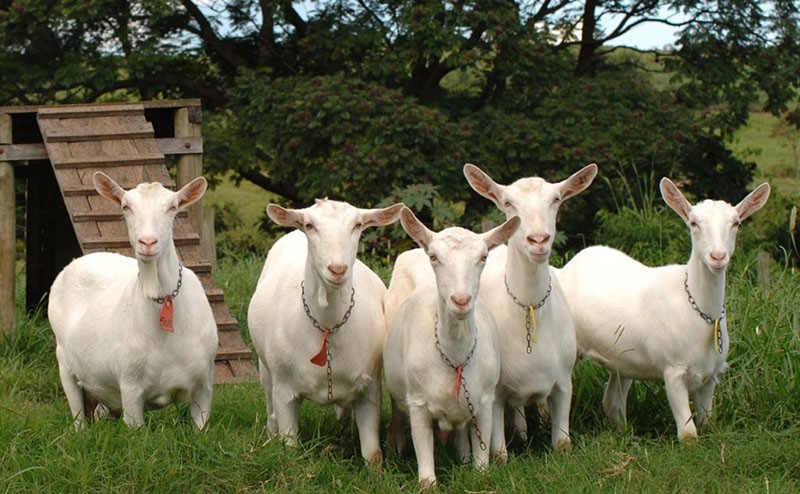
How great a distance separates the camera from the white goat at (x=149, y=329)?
6387 millimetres

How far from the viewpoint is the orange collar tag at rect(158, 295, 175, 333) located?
6488 millimetres

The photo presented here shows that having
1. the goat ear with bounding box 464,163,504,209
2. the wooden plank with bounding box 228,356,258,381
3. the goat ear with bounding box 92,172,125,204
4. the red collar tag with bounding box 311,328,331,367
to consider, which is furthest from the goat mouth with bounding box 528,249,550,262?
the wooden plank with bounding box 228,356,258,381

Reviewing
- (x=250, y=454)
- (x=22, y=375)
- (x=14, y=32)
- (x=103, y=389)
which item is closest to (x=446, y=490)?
(x=250, y=454)

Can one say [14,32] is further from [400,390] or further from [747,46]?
[400,390]

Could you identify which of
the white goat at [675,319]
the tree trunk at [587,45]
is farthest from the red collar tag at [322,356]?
the tree trunk at [587,45]

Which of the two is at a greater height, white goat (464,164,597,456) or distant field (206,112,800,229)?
white goat (464,164,597,456)

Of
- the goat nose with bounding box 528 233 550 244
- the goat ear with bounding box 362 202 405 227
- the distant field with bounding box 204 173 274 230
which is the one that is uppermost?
the goat ear with bounding box 362 202 405 227

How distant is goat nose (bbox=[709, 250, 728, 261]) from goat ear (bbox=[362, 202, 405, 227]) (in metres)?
1.69

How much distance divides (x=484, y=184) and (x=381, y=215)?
720 millimetres

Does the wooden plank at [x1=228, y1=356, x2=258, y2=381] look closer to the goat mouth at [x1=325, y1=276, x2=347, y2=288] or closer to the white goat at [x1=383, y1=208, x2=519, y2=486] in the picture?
the white goat at [x1=383, y1=208, x2=519, y2=486]

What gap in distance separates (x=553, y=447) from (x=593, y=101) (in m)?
9.95

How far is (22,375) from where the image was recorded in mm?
8617

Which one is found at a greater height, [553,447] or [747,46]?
[747,46]

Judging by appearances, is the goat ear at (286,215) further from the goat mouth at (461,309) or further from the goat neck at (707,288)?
the goat neck at (707,288)
